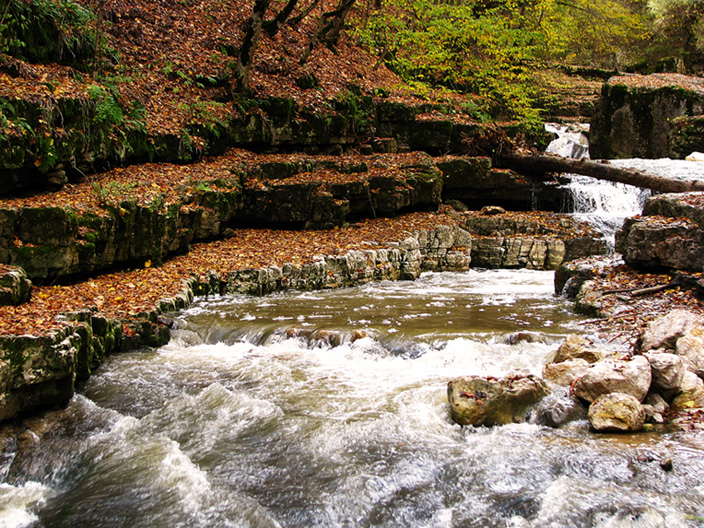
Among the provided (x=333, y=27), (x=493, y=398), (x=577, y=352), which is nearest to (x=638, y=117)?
(x=333, y=27)

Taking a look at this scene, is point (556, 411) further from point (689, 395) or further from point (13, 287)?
point (13, 287)

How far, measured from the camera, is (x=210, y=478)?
3.93m

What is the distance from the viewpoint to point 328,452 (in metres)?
4.24

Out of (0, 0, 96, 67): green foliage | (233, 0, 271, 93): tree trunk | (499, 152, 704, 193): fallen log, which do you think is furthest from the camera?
(233, 0, 271, 93): tree trunk

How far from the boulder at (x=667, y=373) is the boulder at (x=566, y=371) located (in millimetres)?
601

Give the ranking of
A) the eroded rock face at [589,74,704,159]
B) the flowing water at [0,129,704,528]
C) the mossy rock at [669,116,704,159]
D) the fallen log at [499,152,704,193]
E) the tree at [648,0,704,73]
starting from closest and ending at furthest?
1. the flowing water at [0,129,704,528]
2. the fallen log at [499,152,704,193]
3. the mossy rock at [669,116,704,159]
4. the eroded rock face at [589,74,704,159]
5. the tree at [648,0,704,73]

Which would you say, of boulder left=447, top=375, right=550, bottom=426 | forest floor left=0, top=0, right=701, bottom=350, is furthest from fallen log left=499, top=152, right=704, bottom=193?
boulder left=447, top=375, right=550, bottom=426

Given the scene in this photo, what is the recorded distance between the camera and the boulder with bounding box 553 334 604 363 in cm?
543

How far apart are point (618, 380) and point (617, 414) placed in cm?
35

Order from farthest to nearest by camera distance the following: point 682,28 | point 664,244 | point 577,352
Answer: point 682,28 → point 664,244 → point 577,352

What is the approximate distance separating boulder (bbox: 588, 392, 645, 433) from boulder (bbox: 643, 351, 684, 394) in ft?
1.43

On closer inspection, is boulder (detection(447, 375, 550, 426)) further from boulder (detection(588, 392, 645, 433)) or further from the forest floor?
the forest floor

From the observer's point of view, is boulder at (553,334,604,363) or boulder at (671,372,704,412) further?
boulder at (553,334,604,363)

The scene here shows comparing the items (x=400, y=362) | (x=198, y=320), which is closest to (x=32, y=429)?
(x=198, y=320)
